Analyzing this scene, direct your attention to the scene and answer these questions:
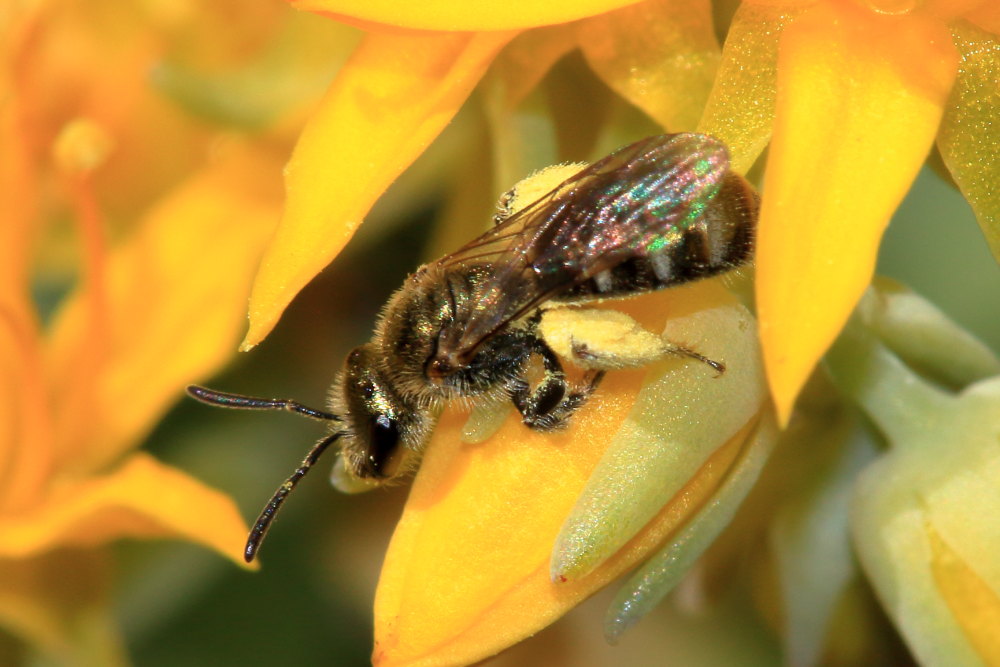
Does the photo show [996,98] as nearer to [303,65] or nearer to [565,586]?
[565,586]

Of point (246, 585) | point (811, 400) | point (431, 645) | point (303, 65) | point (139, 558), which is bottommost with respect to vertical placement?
point (246, 585)

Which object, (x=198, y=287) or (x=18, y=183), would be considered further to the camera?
(x=198, y=287)

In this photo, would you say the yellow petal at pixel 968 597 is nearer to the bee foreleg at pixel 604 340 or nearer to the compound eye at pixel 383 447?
the bee foreleg at pixel 604 340

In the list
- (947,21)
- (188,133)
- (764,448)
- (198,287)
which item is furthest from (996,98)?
(188,133)

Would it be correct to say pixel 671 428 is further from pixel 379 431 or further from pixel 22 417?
pixel 22 417

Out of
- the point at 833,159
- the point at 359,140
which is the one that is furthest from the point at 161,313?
the point at 833,159

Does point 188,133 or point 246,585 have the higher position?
point 188,133

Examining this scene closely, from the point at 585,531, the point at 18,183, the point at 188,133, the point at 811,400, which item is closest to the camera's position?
the point at 585,531
